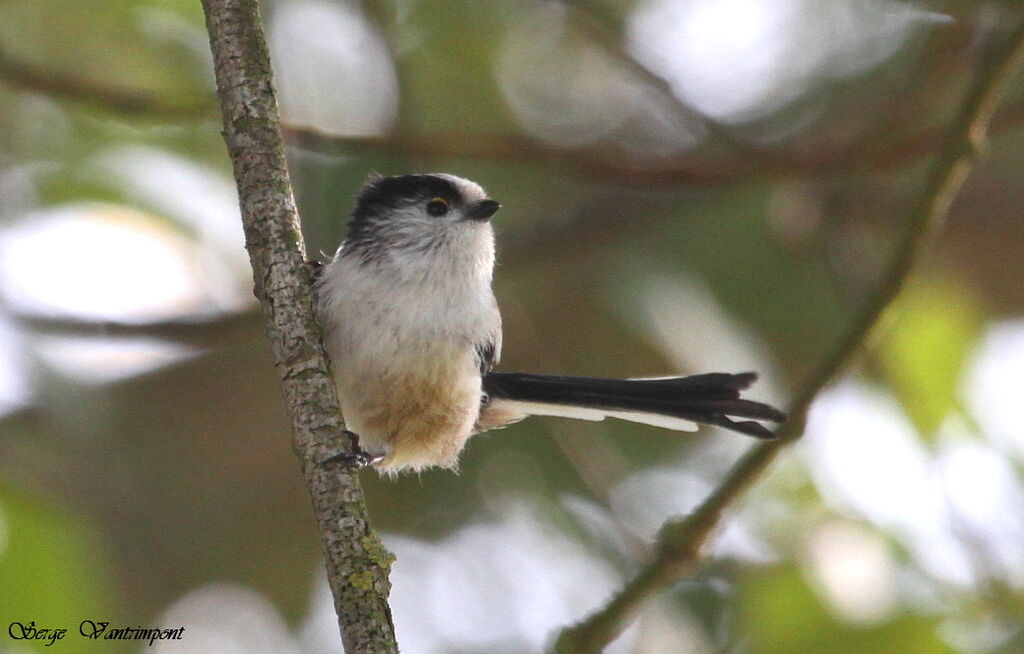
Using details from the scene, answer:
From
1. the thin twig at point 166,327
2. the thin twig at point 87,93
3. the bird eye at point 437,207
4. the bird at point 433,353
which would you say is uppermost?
the thin twig at point 87,93

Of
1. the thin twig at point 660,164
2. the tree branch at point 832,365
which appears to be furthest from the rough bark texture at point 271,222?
the thin twig at point 660,164

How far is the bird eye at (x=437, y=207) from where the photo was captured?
2.89m

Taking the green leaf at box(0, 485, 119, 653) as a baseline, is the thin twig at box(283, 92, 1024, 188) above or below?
above

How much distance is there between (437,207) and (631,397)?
26.4 inches

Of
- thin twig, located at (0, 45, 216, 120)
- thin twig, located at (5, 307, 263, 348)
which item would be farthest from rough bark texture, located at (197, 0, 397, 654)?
thin twig, located at (5, 307, 263, 348)

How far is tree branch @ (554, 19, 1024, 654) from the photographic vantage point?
7.11 ft

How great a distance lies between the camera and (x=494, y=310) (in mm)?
2820

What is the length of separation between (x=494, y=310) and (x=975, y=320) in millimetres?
1269

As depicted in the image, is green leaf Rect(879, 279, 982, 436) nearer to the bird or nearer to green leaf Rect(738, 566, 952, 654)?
the bird

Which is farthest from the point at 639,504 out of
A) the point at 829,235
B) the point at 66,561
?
the point at 66,561

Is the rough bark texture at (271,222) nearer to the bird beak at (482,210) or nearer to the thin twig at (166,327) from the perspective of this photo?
the bird beak at (482,210)

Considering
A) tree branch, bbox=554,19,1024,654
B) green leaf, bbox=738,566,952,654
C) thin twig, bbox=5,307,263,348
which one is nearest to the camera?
tree branch, bbox=554,19,1024,654

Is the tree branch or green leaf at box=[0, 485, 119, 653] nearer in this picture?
the tree branch

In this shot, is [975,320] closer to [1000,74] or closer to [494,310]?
[1000,74]
